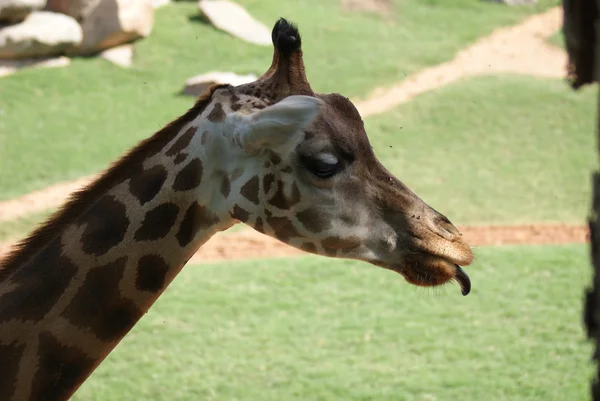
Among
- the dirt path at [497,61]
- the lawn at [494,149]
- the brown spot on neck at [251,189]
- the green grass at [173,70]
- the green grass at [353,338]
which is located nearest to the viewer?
the brown spot on neck at [251,189]

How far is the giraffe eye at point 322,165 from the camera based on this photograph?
3062 mm

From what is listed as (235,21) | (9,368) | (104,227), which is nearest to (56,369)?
(9,368)

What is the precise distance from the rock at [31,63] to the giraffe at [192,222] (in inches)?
466

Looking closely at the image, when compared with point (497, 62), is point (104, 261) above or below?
above

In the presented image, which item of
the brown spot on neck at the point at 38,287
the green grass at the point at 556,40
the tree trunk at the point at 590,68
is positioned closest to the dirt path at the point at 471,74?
the green grass at the point at 556,40

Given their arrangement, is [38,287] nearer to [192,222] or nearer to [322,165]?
[192,222]

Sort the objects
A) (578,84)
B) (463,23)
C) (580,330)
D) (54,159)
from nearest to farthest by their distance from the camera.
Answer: (578,84) → (580,330) → (54,159) → (463,23)

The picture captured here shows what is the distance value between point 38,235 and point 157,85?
11669mm

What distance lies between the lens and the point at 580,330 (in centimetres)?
718

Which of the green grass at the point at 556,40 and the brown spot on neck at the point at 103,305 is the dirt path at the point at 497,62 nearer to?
the green grass at the point at 556,40

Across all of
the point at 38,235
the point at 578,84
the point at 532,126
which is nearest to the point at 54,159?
the point at 532,126

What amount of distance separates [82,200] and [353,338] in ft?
13.9

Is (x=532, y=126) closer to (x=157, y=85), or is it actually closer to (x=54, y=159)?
(x=157, y=85)

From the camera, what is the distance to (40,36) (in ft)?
47.1
